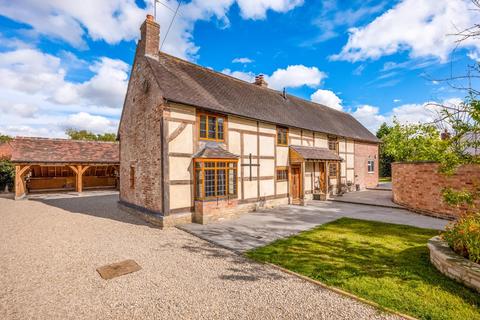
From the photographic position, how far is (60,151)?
68.9 feet

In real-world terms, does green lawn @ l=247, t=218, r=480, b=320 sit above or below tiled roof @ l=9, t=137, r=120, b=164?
below

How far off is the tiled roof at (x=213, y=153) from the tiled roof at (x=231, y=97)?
1.75 meters

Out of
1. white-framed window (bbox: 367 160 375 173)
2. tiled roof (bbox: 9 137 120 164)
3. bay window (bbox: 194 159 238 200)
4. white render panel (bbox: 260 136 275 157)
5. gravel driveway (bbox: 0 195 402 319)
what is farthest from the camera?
white-framed window (bbox: 367 160 375 173)

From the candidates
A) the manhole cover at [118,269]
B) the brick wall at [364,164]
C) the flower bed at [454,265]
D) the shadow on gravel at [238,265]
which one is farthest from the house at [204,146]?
the flower bed at [454,265]

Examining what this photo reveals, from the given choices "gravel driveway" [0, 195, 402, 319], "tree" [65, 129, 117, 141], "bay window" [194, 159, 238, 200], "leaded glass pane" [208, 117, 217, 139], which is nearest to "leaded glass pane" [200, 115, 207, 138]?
"leaded glass pane" [208, 117, 217, 139]

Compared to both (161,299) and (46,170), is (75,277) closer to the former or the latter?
(161,299)

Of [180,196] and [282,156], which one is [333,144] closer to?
[282,156]

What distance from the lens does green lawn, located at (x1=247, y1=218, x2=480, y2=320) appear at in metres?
4.16

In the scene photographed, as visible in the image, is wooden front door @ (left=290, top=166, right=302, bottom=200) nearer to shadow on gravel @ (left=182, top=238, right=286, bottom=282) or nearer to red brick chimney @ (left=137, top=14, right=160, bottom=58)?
shadow on gravel @ (left=182, top=238, right=286, bottom=282)

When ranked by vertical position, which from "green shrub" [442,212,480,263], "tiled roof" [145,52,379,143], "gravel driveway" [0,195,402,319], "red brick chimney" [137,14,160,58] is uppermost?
"red brick chimney" [137,14,160,58]

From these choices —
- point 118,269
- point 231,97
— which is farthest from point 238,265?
Answer: point 231,97

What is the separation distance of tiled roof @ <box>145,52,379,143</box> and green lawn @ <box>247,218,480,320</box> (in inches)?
269

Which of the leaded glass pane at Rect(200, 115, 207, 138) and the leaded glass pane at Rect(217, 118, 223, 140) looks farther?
the leaded glass pane at Rect(217, 118, 223, 140)

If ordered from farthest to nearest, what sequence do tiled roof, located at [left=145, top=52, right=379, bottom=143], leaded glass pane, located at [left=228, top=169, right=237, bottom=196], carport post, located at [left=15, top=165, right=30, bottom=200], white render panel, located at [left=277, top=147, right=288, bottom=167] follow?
carport post, located at [left=15, top=165, right=30, bottom=200] < white render panel, located at [left=277, top=147, right=288, bottom=167] < leaded glass pane, located at [left=228, top=169, right=237, bottom=196] < tiled roof, located at [left=145, top=52, right=379, bottom=143]
